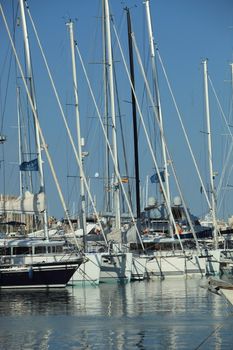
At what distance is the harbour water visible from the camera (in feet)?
74.8

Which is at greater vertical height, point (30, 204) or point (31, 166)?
point (31, 166)

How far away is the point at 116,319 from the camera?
29438 mm

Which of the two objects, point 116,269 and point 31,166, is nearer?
point 31,166

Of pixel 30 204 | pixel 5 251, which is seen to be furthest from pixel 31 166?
pixel 5 251

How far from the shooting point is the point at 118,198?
5378 cm

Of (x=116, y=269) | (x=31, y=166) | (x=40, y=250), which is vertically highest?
(x=31, y=166)

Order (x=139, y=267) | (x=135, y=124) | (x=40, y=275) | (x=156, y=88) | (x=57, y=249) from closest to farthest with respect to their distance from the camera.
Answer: (x=40, y=275) → (x=57, y=249) → (x=139, y=267) → (x=135, y=124) → (x=156, y=88)

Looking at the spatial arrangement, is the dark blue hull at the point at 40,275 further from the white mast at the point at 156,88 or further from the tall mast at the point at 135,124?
the white mast at the point at 156,88

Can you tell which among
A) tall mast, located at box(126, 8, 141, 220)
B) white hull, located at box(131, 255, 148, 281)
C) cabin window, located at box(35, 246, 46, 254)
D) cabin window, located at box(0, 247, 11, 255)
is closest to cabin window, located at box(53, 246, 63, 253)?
cabin window, located at box(35, 246, 46, 254)

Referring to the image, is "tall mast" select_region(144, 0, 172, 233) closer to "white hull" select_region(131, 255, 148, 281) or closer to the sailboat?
"white hull" select_region(131, 255, 148, 281)

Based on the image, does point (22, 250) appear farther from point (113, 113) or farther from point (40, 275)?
point (113, 113)

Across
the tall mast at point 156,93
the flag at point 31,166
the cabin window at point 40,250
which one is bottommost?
the cabin window at point 40,250

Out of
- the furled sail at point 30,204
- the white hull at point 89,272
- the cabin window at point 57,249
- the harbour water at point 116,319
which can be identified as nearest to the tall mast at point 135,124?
the white hull at point 89,272

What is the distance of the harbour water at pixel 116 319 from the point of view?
22.8m
